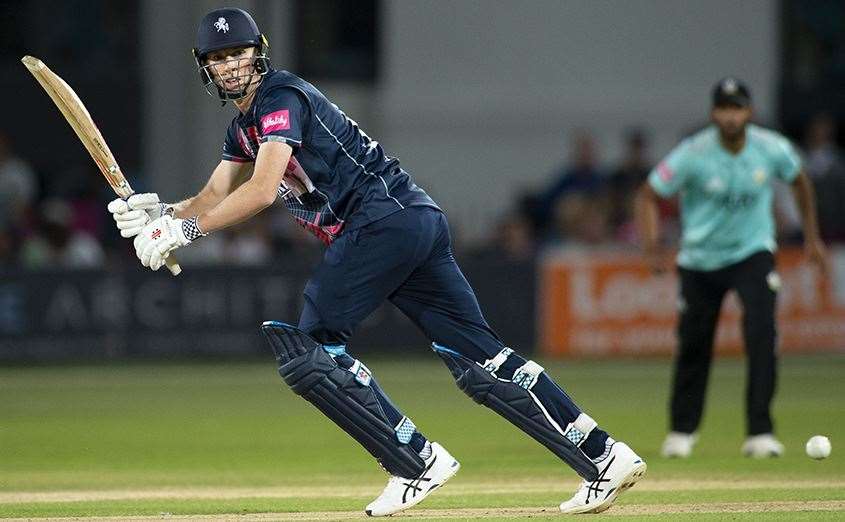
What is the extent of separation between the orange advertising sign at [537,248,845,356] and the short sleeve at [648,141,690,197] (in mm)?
5856

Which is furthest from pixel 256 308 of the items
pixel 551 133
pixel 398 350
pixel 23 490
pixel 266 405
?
pixel 23 490

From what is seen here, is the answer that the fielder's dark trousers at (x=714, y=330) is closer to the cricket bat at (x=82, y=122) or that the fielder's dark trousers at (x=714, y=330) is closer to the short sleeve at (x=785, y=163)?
the short sleeve at (x=785, y=163)

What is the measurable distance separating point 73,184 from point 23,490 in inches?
472

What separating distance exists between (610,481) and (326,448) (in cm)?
346

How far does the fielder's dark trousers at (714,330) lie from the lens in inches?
336

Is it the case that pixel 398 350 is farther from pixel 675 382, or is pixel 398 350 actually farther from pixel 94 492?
pixel 94 492

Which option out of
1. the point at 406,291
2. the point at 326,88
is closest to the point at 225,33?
the point at 406,291

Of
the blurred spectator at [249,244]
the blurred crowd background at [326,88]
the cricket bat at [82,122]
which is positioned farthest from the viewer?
the blurred crowd background at [326,88]

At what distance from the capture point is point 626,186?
15.6 meters

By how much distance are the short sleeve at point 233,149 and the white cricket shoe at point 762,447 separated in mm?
3476

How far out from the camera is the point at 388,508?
618 centimetres

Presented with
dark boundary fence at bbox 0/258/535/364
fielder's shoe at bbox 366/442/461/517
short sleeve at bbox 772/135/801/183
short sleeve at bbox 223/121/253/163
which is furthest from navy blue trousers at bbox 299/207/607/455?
dark boundary fence at bbox 0/258/535/364

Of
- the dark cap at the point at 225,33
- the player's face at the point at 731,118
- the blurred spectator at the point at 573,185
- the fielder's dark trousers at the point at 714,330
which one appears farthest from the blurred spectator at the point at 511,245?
the dark cap at the point at 225,33

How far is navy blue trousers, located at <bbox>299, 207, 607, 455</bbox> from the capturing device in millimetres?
6020
